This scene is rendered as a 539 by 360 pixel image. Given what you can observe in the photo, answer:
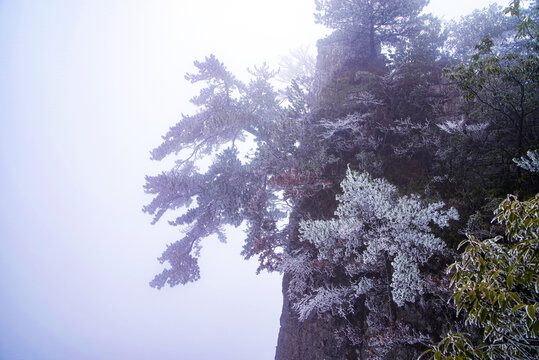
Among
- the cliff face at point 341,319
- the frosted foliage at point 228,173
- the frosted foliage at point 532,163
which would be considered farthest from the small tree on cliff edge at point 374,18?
the frosted foliage at point 532,163

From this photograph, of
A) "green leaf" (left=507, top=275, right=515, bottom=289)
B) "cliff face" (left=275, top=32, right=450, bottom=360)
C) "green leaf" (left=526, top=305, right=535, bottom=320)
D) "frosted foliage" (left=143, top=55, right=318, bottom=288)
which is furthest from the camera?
"frosted foliage" (left=143, top=55, right=318, bottom=288)

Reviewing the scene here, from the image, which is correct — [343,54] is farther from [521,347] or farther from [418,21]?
[521,347]

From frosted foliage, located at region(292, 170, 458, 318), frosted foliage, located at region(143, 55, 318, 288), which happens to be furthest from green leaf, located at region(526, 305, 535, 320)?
frosted foliage, located at region(143, 55, 318, 288)

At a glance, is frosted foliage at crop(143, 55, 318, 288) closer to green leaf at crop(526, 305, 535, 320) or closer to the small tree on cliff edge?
the small tree on cliff edge

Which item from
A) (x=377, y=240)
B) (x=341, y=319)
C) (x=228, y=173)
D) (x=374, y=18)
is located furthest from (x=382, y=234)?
(x=374, y=18)

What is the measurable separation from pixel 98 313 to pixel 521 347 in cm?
22736

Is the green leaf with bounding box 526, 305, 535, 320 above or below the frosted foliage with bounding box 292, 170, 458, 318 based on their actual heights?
below

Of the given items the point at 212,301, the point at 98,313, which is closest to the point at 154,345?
the point at 212,301

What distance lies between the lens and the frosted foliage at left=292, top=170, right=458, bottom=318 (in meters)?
6.00

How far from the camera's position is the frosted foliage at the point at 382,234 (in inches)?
236

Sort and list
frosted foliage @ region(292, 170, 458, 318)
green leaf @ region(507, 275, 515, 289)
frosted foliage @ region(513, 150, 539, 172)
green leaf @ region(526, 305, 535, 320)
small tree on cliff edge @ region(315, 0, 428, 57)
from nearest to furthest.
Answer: green leaf @ region(526, 305, 535, 320) < green leaf @ region(507, 275, 515, 289) < frosted foliage @ region(513, 150, 539, 172) < frosted foliage @ region(292, 170, 458, 318) < small tree on cliff edge @ region(315, 0, 428, 57)

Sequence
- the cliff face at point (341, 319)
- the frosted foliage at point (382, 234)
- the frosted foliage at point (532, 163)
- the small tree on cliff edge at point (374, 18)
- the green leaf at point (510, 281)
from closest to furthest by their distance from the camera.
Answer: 1. the green leaf at point (510, 281)
2. the frosted foliage at point (532, 163)
3. the frosted foliage at point (382, 234)
4. the cliff face at point (341, 319)
5. the small tree on cliff edge at point (374, 18)

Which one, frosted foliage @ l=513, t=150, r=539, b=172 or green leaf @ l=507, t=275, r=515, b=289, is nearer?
green leaf @ l=507, t=275, r=515, b=289

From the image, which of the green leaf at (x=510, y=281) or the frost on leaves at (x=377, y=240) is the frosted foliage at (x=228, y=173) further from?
the green leaf at (x=510, y=281)
